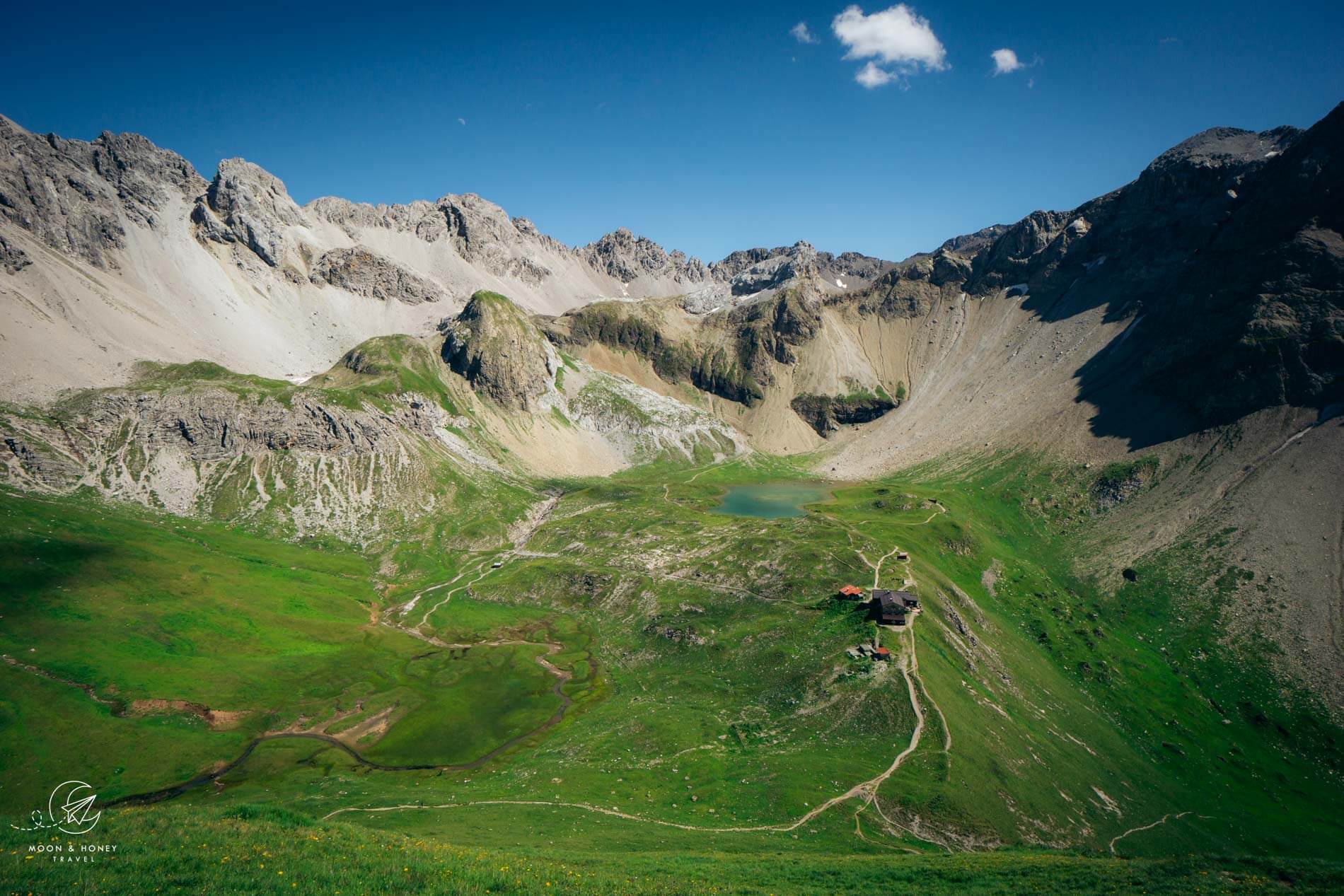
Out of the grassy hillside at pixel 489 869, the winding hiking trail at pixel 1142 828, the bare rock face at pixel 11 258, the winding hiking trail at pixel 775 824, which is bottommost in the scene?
the winding hiking trail at pixel 1142 828

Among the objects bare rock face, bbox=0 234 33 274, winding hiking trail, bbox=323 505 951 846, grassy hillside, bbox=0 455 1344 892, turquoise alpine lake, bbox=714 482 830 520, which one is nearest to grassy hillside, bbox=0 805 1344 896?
grassy hillside, bbox=0 455 1344 892

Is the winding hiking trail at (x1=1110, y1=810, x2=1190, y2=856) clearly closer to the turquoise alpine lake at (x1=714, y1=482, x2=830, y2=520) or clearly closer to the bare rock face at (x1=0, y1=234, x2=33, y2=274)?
the turquoise alpine lake at (x1=714, y1=482, x2=830, y2=520)

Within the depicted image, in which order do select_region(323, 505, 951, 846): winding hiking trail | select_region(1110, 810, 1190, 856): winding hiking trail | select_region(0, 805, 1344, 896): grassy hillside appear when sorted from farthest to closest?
select_region(1110, 810, 1190, 856): winding hiking trail, select_region(323, 505, 951, 846): winding hiking trail, select_region(0, 805, 1344, 896): grassy hillside

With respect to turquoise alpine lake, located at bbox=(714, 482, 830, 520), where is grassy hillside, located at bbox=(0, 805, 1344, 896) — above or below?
above

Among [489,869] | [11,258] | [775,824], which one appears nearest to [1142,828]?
[775,824]

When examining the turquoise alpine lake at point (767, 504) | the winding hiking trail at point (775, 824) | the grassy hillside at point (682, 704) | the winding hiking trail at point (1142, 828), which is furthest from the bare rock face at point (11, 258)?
the winding hiking trail at point (1142, 828)

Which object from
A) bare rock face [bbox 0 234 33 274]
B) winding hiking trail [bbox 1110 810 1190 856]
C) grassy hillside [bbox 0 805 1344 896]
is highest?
bare rock face [bbox 0 234 33 274]

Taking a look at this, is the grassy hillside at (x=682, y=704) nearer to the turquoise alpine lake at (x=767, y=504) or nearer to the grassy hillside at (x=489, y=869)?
the grassy hillside at (x=489, y=869)

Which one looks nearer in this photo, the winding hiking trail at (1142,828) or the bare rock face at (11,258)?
the winding hiking trail at (1142,828)

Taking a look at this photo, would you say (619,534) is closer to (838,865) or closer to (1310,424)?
(838,865)

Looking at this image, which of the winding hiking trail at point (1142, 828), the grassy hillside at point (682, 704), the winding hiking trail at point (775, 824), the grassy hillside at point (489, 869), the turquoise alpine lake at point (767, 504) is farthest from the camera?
the turquoise alpine lake at point (767, 504)

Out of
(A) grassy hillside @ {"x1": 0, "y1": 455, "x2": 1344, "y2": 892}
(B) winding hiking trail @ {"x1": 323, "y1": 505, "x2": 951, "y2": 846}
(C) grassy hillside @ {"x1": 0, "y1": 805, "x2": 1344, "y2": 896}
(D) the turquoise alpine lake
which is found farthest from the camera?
(D) the turquoise alpine lake

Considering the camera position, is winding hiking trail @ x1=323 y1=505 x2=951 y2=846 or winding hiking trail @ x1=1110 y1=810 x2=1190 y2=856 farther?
winding hiking trail @ x1=1110 y1=810 x2=1190 y2=856

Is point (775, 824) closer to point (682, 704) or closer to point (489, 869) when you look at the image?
point (682, 704)
